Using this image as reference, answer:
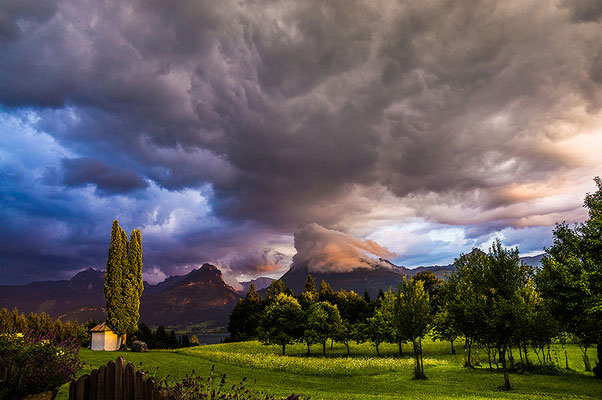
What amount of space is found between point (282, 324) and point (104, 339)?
28.5m

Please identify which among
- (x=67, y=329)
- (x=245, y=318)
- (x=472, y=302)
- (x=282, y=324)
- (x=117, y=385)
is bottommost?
(x=245, y=318)

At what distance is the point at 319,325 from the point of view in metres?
60.3

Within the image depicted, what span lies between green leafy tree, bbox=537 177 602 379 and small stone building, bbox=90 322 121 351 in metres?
57.4

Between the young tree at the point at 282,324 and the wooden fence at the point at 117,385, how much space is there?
5472 centimetres

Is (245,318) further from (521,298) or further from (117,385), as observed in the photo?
(117,385)

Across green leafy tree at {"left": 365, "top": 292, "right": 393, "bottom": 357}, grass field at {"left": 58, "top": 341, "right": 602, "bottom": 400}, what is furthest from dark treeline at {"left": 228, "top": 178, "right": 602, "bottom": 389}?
green leafy tree at {"left": 365, "top": 292, "right": 393, "bottom": 357}

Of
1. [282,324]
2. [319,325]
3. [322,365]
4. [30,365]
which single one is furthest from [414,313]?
[30,365]

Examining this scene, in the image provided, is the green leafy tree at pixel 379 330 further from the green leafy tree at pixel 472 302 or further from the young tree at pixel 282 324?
the green leafy tree at pixel 472 302

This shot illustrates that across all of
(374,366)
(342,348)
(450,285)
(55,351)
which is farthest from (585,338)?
(342,348)

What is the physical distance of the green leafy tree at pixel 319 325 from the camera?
A: 59312 millimetres

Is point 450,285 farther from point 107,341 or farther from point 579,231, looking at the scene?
point 107,341

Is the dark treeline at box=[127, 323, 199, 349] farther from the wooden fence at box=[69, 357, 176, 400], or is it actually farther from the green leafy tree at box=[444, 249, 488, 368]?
the wooden fence at box=[69, 357, 176, 400]

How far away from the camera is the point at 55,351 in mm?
13398

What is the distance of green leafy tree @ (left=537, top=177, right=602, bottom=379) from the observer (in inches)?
1035
